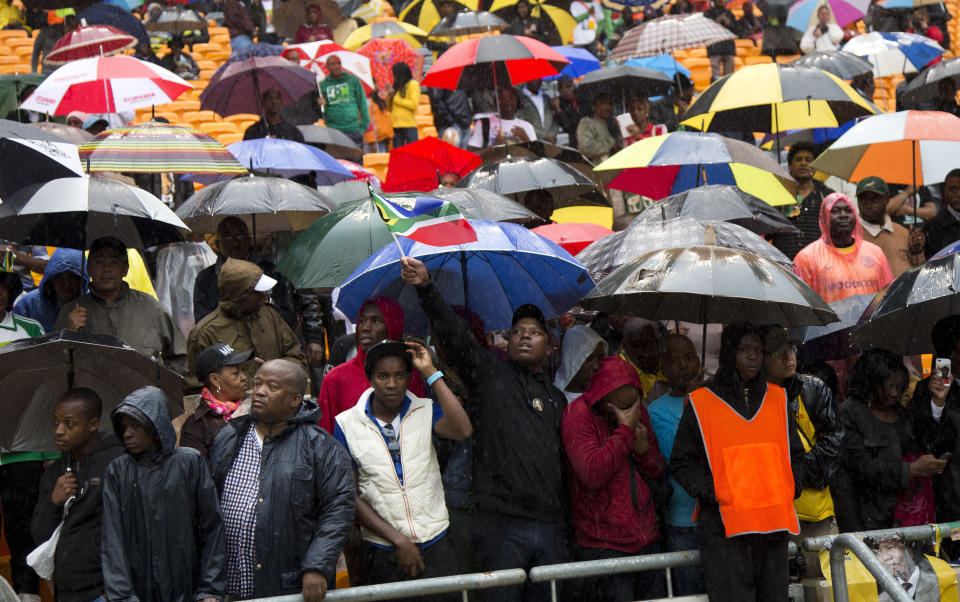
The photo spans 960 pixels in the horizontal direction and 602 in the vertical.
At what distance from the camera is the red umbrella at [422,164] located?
428 inches

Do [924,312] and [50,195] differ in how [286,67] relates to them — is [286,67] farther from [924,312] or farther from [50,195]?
[924,312]

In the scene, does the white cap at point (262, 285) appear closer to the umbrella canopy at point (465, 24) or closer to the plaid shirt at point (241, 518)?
the plaid shirt at point (241, 518)

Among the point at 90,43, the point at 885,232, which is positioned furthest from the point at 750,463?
the point at 90,43

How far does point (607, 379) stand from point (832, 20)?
47.8 feet

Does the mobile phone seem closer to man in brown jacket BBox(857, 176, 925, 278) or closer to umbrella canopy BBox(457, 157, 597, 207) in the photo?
man in brown jacket BBox(857, 176, 925, 278)

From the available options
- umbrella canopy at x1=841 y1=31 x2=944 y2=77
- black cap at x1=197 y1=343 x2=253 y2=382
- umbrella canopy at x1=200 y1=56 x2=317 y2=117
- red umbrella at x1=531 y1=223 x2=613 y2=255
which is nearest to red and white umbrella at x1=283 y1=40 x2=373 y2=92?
umbrella canopy at x1=200 y1=56 x2=317 y2=117

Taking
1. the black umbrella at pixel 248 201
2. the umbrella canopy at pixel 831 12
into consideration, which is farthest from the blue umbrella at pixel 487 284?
the umbrella canopy at pixel 831 12

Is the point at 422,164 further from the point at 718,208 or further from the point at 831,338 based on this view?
the point at 831,338

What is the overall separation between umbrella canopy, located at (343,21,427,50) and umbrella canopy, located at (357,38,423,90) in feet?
3.79

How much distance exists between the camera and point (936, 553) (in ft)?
22.0

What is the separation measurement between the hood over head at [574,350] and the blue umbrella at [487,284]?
0.64 ft

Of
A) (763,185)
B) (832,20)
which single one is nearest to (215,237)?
(763,185)

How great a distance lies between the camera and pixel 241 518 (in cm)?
578

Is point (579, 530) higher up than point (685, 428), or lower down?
lower down
